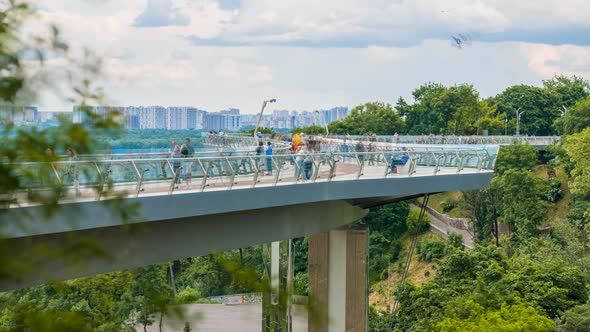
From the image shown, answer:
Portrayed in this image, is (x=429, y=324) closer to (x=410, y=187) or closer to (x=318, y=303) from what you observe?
(x=410, y=187)

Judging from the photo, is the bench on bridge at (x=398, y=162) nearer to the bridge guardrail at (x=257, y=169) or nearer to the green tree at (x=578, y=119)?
the bridge guardrail at (x=257, y=169)

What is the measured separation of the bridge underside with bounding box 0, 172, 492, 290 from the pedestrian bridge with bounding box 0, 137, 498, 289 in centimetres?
2

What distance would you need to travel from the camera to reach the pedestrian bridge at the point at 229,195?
12406 mm

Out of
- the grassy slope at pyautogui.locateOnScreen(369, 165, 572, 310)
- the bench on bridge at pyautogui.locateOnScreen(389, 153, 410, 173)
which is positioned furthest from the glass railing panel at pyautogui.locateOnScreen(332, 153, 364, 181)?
the grassy slope at pyautogui.locateOnScreen(369, 165, 572, 310)

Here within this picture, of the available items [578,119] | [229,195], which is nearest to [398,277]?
[578,119]

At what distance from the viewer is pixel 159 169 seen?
567 inches

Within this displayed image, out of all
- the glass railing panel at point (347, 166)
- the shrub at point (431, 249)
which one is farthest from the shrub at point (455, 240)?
the glass railing panel at point (347, 166)

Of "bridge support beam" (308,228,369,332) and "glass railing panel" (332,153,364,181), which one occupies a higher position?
"glass railing panel" (332,153,364,181)

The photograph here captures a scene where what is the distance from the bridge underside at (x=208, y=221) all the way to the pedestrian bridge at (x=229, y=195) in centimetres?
2

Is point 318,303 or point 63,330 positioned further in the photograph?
point 318,303

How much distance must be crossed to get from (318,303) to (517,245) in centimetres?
5188

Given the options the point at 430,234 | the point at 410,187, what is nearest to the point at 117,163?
the point at 410,187

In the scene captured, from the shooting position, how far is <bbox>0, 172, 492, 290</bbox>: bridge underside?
40.2 ft

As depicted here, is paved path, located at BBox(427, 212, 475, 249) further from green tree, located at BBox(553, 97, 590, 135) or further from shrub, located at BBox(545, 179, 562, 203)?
green tree, located at BBox(553, 97, 590, 135)
